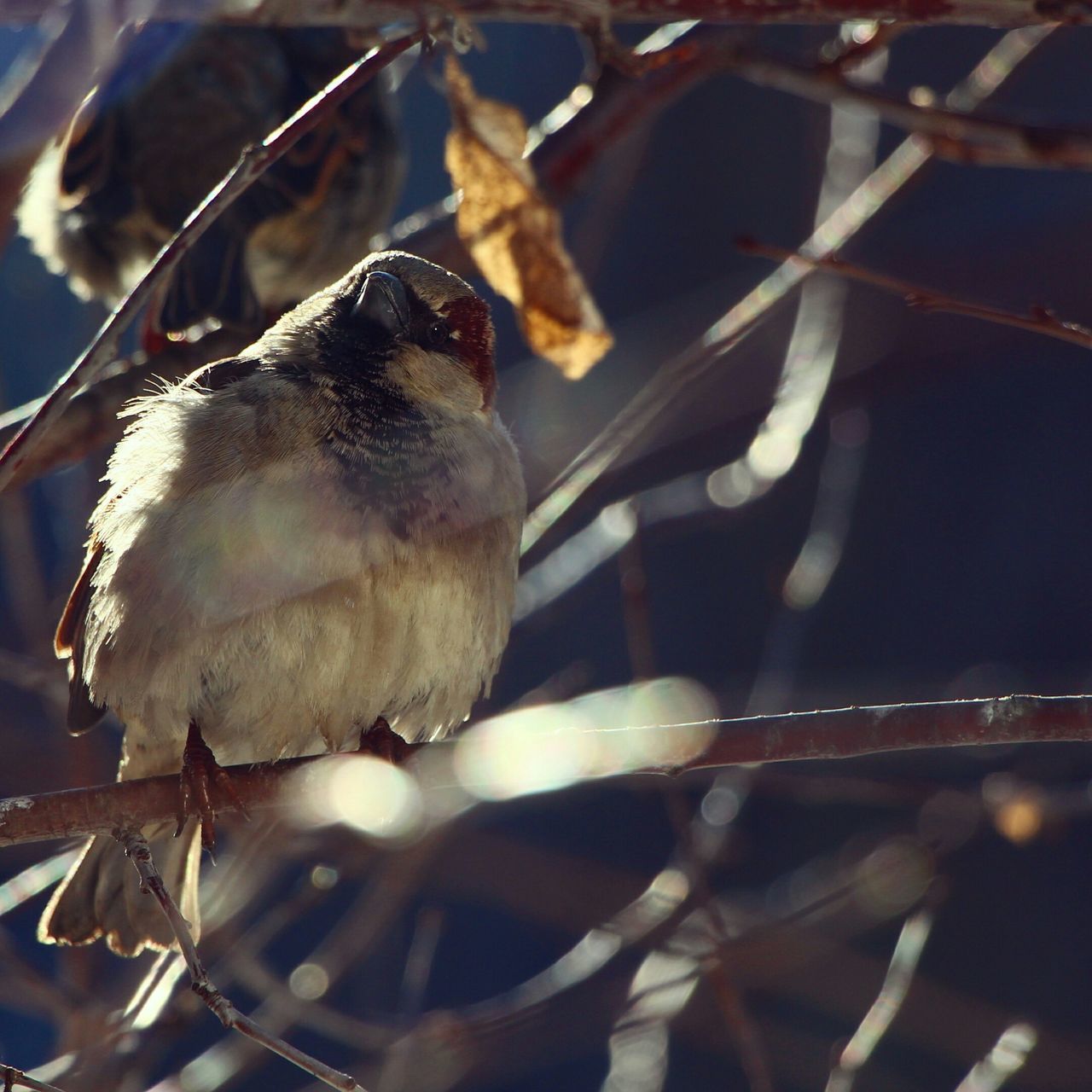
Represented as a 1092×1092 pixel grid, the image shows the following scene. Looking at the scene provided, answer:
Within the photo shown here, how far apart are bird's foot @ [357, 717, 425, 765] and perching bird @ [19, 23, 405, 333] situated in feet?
3.62

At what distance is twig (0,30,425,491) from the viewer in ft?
5.16

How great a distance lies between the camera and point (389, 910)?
3.28 metres

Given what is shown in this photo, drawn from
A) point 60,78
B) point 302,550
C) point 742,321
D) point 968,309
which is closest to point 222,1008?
point 302,550

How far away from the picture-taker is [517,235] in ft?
8.75

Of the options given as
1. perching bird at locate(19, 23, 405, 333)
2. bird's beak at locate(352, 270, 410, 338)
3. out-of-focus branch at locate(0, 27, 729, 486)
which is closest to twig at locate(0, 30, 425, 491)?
bird's beak at locate(352, 270, 410, 338)

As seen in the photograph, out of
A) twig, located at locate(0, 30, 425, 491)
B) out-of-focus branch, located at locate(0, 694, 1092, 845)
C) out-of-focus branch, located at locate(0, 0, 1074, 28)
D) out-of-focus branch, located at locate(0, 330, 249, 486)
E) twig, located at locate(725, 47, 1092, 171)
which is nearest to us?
twig, located at locate(0, 30, 425, 491)

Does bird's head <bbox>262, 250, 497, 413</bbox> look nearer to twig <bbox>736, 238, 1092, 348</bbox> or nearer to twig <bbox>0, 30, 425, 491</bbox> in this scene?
twig <bbox>736, 238, 1092, 348</bbox>

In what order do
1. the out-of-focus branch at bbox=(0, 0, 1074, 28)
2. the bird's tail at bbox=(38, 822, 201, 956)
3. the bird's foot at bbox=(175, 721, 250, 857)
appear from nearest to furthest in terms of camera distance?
the out-of-focus branch at bbox=(0, 0, 1074, 28)
the bird's foot at bbox=(175, 721, 250, 857)
the bird's tail at bbox=(38, 822, 201, 956)

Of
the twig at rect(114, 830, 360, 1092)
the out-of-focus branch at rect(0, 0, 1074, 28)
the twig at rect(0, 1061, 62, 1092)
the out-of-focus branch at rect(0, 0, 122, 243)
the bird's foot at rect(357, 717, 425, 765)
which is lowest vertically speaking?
the twig at rect(0, 1061, 62, 1092)

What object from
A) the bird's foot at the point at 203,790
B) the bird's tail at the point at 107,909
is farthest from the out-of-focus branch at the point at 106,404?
the bird's foot at the point at 203,790

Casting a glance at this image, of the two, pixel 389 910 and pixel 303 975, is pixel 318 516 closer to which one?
pixel 389 910

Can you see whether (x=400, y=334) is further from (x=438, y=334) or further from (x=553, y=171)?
(x=553, y=171)

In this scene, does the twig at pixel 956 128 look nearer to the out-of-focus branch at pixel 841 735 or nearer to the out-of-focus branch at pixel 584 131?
the out-of-focus branch at pixel 584 131

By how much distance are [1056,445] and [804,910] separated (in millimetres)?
3061
